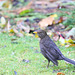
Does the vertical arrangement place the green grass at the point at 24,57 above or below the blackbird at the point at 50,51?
below

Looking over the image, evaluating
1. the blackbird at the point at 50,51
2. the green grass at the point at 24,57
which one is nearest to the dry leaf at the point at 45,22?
the green grass at the point at 24,57

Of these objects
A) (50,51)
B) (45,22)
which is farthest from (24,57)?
(45,22)

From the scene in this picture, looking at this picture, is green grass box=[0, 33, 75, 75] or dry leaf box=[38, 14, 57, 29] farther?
dry leaf box=[38, 14, 57, 29]

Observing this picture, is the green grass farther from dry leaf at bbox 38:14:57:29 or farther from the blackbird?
dry leaf at bbox 38:14:57:29

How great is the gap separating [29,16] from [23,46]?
353 cm

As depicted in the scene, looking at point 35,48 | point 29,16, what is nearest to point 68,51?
point 35,48

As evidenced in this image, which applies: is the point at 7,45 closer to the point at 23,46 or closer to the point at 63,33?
the point at 23,46

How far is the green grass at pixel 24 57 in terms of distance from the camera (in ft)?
16.4

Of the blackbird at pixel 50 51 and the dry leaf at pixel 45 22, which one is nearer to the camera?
the blackbird at pixel 50 51

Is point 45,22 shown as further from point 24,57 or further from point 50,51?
point 50,51

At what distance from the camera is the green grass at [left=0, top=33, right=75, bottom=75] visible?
16.4 feet

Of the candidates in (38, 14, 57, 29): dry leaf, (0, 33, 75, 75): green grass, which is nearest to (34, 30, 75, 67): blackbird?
(0, 33, 75, 75): green grass

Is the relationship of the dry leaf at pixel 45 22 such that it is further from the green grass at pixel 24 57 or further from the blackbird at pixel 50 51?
the blackbird at pixel 50 51

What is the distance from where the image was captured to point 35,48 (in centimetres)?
684
